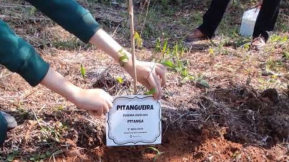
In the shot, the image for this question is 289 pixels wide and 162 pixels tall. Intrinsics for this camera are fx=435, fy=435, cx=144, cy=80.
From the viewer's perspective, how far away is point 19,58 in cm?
117

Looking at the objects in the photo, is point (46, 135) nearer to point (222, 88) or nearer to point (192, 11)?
point (222, 88)

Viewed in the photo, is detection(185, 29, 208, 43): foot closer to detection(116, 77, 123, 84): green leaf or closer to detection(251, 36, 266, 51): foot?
detection(251, 36, 266, 51): foot

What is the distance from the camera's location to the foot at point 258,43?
2658 millimetres

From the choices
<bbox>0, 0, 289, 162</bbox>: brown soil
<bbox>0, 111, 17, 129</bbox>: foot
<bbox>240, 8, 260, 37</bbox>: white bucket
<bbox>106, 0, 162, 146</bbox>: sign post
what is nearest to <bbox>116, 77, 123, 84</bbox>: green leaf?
<bbox>0, 0, 289, 162</bbox>: brown soil

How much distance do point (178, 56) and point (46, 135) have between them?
103 centimetres

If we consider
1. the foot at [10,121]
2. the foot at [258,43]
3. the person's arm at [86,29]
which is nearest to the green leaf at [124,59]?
the person's arm at [86,29]

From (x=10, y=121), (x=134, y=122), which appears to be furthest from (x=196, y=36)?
(x=10, y=121)

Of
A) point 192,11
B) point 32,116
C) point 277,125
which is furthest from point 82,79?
point 192,11

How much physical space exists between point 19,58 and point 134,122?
0.46 m

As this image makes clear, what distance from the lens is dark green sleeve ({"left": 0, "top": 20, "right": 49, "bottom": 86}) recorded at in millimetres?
1171

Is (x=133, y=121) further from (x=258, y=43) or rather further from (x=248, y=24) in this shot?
(x=248, y=24)

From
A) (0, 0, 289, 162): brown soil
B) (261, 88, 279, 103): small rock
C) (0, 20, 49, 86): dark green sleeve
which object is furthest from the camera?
(261, 88, 279, 103): small rock

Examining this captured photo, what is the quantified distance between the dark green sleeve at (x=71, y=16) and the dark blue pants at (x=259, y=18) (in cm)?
162

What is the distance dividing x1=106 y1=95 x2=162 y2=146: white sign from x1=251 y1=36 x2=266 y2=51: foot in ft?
4.52
